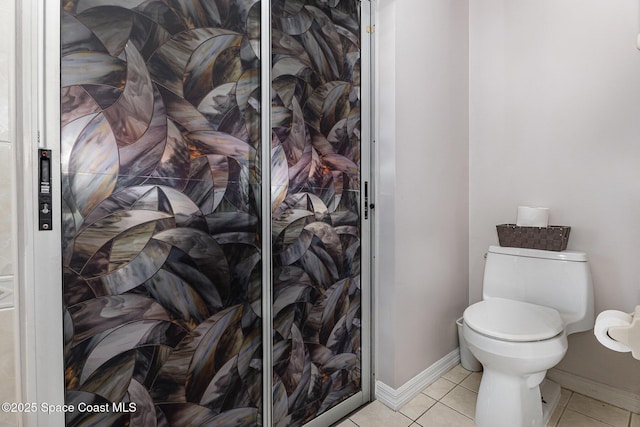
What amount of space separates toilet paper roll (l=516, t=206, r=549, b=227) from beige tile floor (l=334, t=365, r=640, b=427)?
94 cm

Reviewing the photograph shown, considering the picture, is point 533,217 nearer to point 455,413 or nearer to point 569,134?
point 569,134

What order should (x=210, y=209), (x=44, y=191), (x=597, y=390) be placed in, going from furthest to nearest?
(x=597, y=390), (x=210, y=209), (x=44, y=191)

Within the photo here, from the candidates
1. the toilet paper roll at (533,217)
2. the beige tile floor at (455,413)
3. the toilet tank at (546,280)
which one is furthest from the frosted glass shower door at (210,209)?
the toilet paper roll at (533,217)

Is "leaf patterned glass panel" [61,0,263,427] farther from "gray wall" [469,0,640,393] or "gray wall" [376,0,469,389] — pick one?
"gray wall" [469,0,640,393]

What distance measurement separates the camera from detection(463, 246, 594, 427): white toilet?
1257mm

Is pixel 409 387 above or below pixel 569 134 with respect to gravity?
below

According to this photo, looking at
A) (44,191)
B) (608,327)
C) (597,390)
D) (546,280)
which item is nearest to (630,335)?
(608,327)

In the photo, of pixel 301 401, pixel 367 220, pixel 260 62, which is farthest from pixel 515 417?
pixel 260 62

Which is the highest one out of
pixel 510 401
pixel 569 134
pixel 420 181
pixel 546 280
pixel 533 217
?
pixel 569 134

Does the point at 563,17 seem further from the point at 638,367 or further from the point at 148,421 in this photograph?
the point at 148,421

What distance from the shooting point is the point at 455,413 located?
59.7 inches

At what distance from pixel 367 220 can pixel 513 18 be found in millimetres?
1557

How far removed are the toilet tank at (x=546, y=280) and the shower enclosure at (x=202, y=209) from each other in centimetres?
85

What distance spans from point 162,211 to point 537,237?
1788 millimetres
